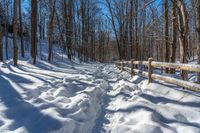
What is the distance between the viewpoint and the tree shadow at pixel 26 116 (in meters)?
5.18

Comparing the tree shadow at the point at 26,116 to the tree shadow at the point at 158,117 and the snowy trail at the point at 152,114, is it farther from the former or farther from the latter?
the tree shadow at the point at 158,117

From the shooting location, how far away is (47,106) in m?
6.66

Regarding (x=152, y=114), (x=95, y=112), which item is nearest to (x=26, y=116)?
(x=95, y=112)

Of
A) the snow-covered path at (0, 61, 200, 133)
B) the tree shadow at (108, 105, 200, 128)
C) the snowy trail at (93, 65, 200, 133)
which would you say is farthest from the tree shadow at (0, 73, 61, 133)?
the tree shadow at (108, 105, 200, 128)

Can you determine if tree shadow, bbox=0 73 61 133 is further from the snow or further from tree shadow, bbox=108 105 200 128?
tree shadow, bbox=108 105 200 128

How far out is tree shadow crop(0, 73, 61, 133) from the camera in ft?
17.0

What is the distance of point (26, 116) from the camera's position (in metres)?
5.84

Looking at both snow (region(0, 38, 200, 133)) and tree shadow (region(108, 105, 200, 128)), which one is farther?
tree shadow (region(108, 105, 200, 128))

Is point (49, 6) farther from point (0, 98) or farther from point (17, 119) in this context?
point (17, 119)

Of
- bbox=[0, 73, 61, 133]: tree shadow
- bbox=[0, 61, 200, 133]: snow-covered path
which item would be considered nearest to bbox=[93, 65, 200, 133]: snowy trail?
bbox=[0, 61, 200, 133]: snow-covered path

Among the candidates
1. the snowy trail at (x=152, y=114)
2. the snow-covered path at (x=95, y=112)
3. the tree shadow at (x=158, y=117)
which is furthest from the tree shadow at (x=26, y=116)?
the tree shadow at (x=158, y=117)

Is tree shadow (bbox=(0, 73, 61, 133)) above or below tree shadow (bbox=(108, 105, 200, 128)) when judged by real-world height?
above

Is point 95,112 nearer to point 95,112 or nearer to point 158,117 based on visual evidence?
point 95,112

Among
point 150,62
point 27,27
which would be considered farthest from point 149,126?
point 27,27
